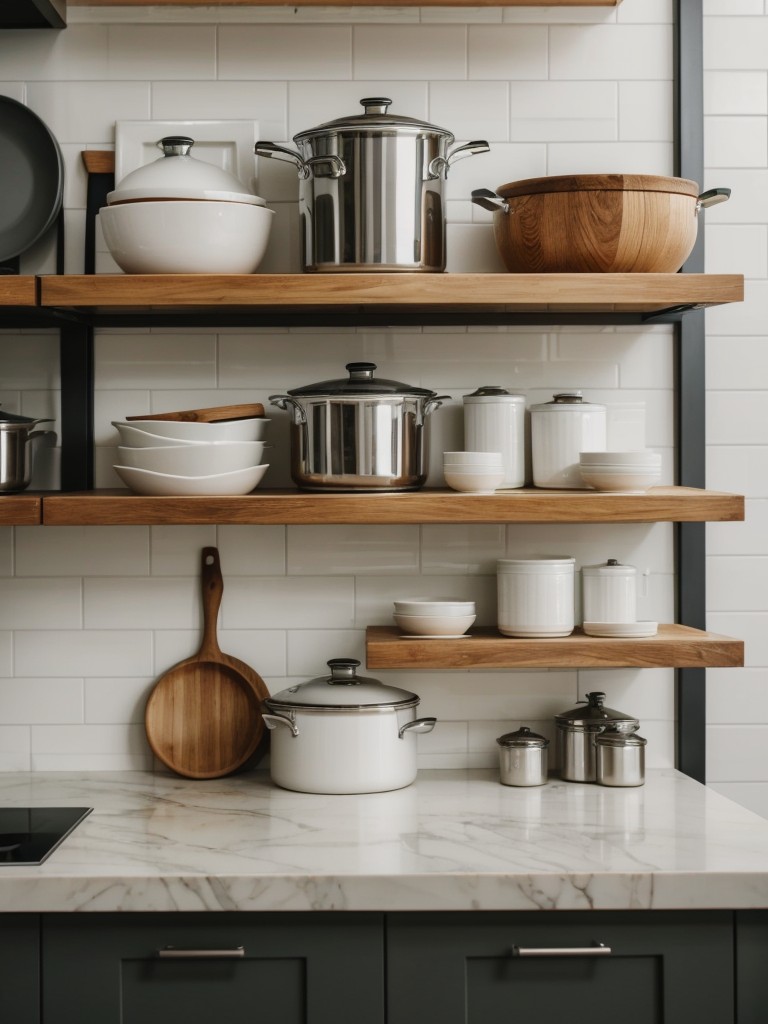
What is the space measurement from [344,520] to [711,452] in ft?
2.75

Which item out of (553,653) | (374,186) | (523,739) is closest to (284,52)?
(374,186)

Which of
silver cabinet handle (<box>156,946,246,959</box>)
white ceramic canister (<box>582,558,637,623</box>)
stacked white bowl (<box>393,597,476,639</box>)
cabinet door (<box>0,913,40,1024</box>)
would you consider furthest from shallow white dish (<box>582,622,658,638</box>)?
cabinet door (<box>0,913,40,1024</box>)

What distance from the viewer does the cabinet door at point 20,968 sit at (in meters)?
1.67

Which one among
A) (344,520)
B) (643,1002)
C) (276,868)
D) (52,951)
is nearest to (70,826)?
(52,951)

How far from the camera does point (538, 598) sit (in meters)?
2.10

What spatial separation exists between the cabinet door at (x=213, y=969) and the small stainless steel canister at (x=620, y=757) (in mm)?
628

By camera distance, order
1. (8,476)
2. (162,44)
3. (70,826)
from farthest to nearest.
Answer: (162,44) → (8,476) → (70,826)

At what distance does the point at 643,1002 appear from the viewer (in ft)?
5.57

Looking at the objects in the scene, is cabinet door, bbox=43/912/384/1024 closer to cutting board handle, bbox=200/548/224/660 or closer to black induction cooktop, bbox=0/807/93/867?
black induction cooktop, bbox=0/807/93/867

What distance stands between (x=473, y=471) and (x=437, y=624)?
30 cm

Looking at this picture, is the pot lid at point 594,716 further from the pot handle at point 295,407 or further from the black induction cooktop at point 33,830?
the black induction cooktop at point 33,830

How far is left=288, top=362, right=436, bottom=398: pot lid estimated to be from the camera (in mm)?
1977

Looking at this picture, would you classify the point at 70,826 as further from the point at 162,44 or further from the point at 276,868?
the point at 162,44

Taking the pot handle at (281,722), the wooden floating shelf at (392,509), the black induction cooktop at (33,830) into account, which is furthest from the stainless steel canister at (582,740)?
the black induction cooktop at (33,830)
